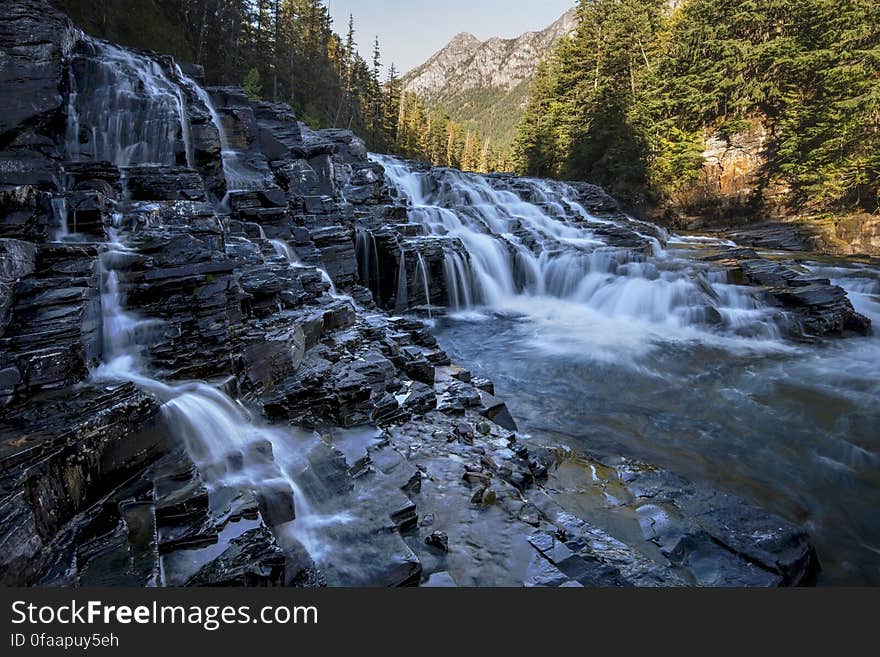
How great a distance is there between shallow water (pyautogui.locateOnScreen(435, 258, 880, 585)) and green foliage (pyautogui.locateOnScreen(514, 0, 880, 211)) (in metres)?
13.1

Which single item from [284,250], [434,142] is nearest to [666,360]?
[284,250]

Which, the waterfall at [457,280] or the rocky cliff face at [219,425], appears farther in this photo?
the waterfall at [457,280]

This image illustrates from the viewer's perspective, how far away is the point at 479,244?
67.6ft

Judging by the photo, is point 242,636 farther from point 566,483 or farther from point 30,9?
point 30,9

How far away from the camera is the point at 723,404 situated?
33.6ft

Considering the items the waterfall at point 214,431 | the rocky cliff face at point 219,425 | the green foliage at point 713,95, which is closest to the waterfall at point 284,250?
the rocky cliff face at point 219,425

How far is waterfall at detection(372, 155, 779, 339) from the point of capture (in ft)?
52.7

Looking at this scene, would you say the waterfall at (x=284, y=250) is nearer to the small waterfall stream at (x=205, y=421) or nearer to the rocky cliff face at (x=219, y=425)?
the rocky cliff face at (x=219, y=425)

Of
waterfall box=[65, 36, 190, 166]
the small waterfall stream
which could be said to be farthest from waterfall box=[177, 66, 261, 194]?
the small waterfall stream

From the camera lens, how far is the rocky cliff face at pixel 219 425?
4.06m

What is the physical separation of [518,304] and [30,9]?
17.4 meters

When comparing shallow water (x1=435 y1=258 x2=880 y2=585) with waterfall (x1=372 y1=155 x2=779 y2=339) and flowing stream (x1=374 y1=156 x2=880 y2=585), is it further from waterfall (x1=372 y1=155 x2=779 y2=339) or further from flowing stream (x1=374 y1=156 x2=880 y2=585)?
waterfall (x1=372 y1=155 x2=779 y2=339)

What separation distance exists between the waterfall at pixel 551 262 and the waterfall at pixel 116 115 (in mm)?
8579

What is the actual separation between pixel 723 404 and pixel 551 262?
1149 centimetres
